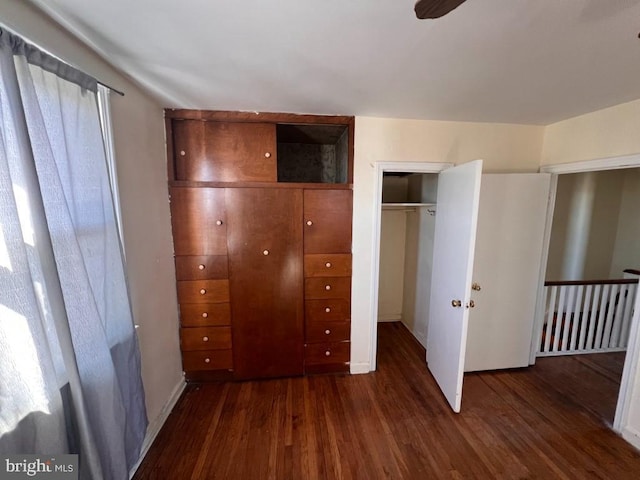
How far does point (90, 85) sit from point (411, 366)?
308cm

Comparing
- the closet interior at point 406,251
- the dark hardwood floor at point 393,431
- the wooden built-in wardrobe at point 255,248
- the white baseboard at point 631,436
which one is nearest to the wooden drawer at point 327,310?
the wooden built-in wardrobe at point 255,248

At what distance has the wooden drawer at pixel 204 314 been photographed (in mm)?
2137

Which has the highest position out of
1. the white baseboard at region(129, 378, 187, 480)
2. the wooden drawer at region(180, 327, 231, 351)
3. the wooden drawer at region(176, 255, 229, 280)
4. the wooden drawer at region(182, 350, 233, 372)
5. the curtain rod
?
the curtain rod

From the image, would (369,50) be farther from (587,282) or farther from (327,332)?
(587,282)

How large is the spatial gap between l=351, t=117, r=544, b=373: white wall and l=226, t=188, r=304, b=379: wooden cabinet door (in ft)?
1.74

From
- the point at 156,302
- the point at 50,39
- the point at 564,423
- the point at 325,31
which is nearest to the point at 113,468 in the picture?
the point at 156,302

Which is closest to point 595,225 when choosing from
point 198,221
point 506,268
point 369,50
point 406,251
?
point 506,268

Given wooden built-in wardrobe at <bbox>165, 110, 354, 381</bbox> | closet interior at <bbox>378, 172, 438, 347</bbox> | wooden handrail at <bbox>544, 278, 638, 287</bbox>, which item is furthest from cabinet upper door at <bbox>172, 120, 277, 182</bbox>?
wooden handrail at <bbox>544, 278, 638, 287</bbox>

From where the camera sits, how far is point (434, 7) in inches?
26.3

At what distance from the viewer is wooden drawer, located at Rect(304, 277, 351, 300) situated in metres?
2.22

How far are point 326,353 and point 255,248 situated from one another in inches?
45.7

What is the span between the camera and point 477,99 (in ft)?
5.60

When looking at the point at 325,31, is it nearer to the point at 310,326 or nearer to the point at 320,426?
the point at 310,326

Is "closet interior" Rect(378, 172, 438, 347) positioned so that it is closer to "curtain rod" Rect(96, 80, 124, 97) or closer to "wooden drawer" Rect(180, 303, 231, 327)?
"wooden drawer" Rect(180, 303, 231, 327)
